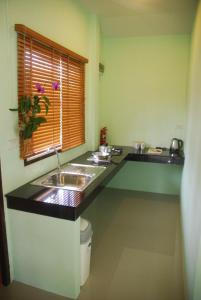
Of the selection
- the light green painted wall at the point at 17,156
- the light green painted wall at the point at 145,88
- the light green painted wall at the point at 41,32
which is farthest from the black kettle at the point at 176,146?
the light green painted wall at the point at 17,156

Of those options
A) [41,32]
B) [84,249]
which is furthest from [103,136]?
[84,249]

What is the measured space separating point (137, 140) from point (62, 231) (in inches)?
105

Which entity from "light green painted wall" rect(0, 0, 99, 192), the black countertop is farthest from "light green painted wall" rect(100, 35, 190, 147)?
the black countertop

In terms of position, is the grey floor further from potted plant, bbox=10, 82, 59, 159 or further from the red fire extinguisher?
potted plant, bbox=10, 82, 59, 159

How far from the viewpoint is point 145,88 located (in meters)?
3.99

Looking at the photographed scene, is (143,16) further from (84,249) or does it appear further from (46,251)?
(46,251)

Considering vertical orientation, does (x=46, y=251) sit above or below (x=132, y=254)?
above

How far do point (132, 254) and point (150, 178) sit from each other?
189cm

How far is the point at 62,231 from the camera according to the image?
1800 mm

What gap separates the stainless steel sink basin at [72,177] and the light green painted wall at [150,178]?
155 centimetres

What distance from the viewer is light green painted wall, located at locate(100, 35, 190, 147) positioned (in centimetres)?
381

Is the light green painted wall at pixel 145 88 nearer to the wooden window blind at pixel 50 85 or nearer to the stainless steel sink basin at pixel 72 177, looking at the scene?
the wooden window blind at pixel 50 85

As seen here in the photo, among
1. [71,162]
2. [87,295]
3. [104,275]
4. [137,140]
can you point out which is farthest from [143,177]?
[87,295]

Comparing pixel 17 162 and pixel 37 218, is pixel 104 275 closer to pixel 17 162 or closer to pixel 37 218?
pixel 37 218
